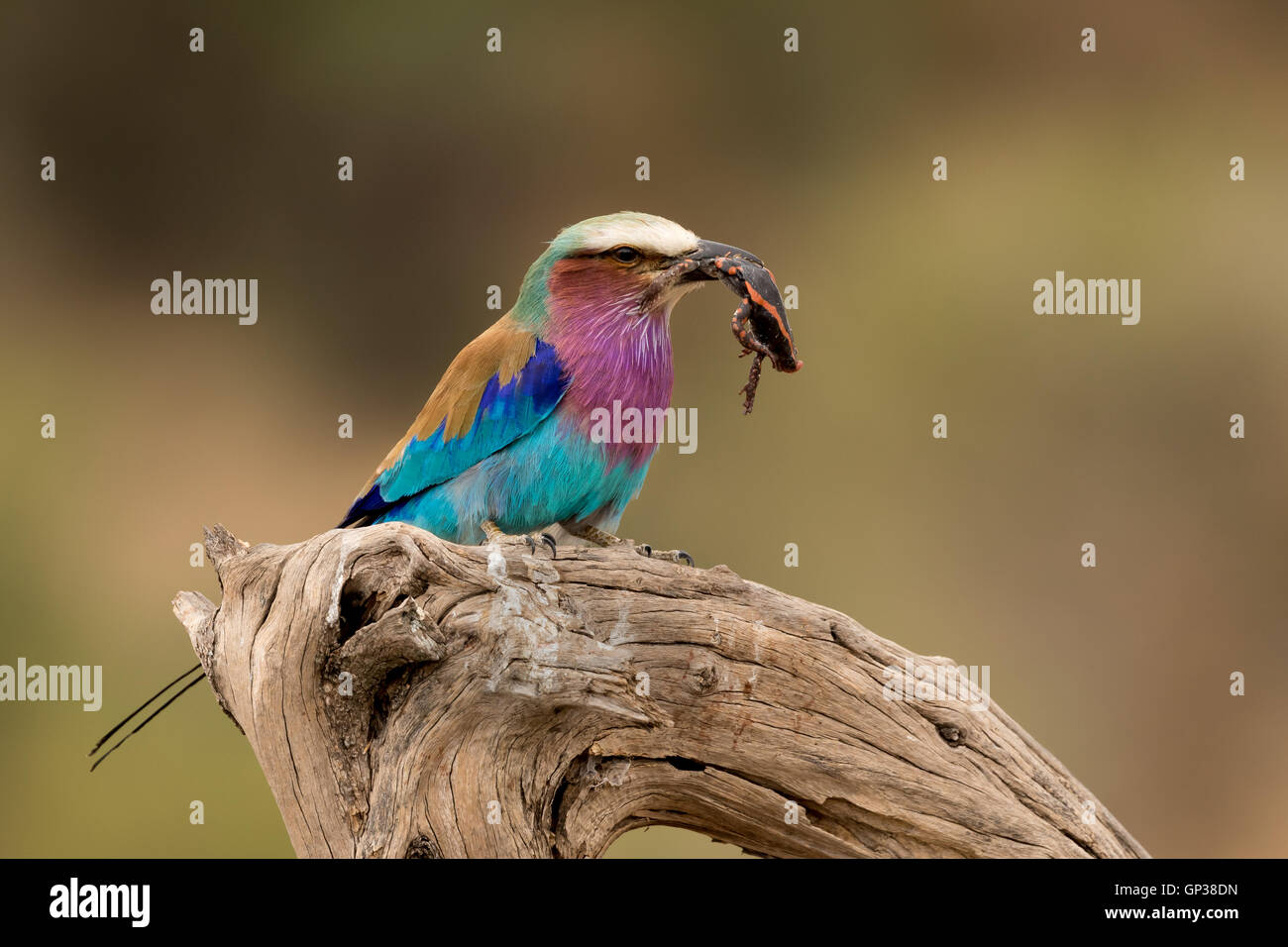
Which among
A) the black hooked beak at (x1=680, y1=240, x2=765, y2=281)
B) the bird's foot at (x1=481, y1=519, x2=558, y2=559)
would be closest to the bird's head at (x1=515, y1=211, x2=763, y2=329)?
the black hooked beak at (x1=680, y1=240, x2=765, y2=281)

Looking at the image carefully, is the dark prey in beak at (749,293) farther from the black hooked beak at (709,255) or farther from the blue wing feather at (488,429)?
the blue wing feather at (488,429)

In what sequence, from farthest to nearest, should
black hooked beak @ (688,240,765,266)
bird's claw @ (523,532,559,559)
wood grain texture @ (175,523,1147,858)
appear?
black hooked beak @ (688,240,765,266) → bird's claw @ (523,532,559,559) → wood grain texture @ (175,523,1147,858)

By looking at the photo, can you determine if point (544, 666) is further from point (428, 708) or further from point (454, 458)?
point (454, 458)

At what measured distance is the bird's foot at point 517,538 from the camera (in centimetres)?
303

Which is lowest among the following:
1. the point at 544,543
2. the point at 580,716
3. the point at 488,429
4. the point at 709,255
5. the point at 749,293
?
Result: the point at 580,716

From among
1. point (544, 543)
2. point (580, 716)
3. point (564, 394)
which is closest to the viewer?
point (580, 716)

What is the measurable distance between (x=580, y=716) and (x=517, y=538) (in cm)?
48

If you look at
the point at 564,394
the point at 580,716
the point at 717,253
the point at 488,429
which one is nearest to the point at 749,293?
the point at 717,253

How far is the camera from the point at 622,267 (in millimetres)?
3207

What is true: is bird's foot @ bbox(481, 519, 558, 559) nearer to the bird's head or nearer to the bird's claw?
the bird's claw

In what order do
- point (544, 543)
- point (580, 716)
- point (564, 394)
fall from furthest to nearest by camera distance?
point (564, 394) → point (544, 543) → point (580, 716)

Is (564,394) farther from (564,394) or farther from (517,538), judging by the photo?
(517,538)

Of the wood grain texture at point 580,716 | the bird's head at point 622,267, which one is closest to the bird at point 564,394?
the bird's head at point 622,267

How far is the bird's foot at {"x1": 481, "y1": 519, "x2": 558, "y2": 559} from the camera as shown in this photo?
119 inches
